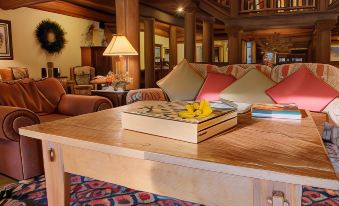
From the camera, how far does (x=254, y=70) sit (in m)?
2.71

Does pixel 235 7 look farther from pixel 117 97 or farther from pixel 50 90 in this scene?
pixel 50 90

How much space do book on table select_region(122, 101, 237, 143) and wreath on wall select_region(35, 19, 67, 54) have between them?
7304 mm

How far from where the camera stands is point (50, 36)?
785cm

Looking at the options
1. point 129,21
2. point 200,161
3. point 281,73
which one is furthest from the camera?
point 129,21

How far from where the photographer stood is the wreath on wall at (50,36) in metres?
7.65

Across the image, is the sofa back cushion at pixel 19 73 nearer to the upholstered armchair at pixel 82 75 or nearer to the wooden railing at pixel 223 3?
the upholstered armchair at pixel 82 75

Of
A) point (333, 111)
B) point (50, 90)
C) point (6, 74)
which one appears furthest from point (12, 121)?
point (6, 74)

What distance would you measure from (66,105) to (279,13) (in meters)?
5.02

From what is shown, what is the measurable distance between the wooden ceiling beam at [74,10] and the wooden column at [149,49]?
153cm

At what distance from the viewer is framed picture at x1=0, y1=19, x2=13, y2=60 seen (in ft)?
22.4

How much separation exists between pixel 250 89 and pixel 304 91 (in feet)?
1.40

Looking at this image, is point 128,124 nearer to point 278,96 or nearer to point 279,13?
point 278,96

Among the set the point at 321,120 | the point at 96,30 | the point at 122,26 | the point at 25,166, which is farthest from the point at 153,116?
the point at 96,30

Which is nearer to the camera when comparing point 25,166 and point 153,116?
point 153,116
